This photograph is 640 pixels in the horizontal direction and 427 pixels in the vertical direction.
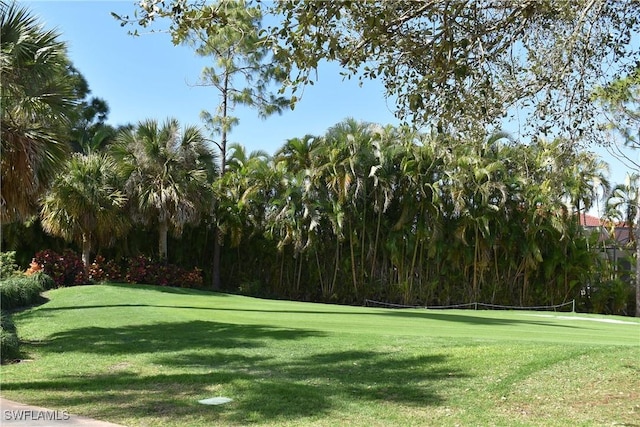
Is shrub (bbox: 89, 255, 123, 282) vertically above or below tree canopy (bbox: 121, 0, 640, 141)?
below

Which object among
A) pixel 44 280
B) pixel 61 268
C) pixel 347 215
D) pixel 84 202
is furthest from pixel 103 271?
pixel 347 215

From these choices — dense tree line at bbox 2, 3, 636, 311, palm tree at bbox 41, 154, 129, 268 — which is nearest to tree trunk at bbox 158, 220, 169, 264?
dense tree line at bbox 2, 3, 636, 311

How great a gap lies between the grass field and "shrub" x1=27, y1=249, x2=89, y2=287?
11.6 meters

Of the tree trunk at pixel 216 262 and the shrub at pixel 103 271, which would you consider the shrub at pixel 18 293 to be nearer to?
the shrub at pixel 103 271

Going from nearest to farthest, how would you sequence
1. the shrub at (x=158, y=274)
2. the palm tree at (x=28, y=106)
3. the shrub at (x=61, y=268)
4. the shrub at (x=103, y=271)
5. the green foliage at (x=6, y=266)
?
1. the palm tree at (x=28, y=106)
2. the green foliage at (x=6, y=266)
3. the shrub at (x=61, y=268)
4. the shrub at (x=103, y=271)
5. the shrub at (x=158, y=274)

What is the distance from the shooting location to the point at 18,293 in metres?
19.1

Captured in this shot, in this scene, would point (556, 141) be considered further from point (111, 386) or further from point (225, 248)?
point (225, 248)

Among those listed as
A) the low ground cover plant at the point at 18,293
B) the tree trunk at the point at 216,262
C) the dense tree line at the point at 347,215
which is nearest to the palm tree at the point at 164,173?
the dense tree line at the point at 347,215

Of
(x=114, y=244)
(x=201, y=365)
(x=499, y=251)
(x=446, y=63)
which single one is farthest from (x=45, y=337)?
(x=499, y=251)

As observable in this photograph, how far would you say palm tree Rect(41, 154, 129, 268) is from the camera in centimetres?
2508

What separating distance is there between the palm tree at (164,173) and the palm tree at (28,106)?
517 inches

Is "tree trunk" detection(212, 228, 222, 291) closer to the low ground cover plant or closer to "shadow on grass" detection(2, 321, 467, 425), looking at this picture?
the low ground cover plant

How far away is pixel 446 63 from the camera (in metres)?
8.24

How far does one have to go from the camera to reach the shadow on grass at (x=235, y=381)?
715cm
